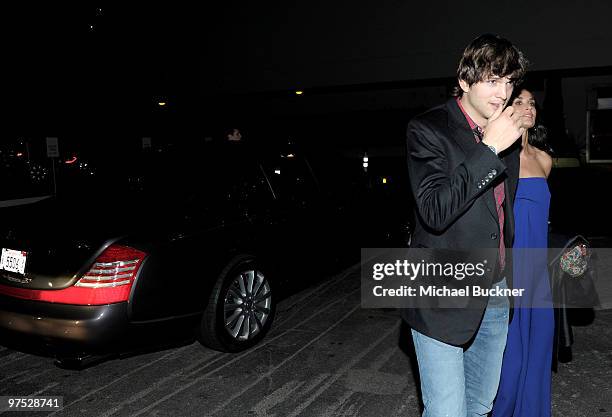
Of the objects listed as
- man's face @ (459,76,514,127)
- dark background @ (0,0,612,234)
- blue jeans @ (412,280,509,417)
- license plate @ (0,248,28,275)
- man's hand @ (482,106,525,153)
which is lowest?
blue jeans @ (412,280,509,417)

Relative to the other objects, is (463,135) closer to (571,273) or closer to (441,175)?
(441,175)

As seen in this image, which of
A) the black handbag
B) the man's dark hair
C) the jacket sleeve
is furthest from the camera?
the black handbag

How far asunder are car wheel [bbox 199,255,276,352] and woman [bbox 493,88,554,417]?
1.96 m

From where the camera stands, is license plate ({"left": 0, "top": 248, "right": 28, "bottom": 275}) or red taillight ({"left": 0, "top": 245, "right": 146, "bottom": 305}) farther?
license plate ({"left": 0, "top": 248, "right": 28, "bottom": 275})

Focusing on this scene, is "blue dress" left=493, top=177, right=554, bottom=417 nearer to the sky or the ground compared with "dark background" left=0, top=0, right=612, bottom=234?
nearer to the ground

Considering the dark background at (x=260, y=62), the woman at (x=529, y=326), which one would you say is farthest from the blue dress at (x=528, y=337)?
the dark background at (x=260, y=62)

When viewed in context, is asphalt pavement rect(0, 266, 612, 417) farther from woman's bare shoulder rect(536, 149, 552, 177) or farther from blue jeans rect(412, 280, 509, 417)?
woman's bare shoulder rect(536, 149, 552, 177)

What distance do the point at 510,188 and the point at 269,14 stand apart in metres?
11.6

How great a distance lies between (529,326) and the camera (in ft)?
8.86

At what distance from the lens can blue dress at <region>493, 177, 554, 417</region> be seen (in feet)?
8.73

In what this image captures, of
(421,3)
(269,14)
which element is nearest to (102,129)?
(269,14)

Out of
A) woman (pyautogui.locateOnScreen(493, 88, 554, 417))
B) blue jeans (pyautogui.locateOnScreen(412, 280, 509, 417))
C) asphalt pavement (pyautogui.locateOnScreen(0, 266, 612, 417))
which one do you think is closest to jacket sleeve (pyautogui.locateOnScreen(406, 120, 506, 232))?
blue jeans (pyautogui.locateOnScreen(412, 280, 509, 417))

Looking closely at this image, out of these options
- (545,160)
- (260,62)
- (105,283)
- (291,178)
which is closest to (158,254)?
(105,283)

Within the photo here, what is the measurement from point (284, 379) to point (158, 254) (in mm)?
1178
